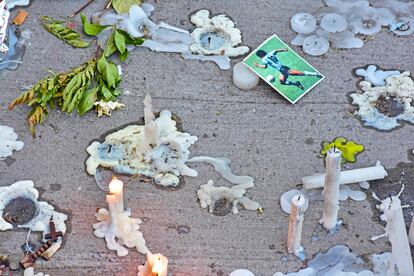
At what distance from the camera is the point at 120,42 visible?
12.3 ft

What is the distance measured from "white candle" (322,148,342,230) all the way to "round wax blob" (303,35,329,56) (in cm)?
90

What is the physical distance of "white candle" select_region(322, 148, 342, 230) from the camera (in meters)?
2.94

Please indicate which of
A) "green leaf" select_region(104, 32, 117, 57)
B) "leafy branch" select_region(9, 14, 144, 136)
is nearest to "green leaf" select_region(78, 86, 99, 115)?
"leafy branch" select_region(9, 14, 144, 136)

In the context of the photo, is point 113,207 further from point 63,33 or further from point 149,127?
point 63,33

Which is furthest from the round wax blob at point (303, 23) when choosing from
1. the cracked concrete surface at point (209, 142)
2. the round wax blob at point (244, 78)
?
the round wax blob at point (244, 78)

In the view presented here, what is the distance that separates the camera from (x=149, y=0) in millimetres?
4016

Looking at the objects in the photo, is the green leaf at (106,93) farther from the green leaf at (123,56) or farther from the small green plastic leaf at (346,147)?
the small green plastic leaf at (346,147)

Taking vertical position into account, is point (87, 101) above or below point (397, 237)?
below

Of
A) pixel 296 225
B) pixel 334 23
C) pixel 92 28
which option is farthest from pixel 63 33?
pixel 296 225

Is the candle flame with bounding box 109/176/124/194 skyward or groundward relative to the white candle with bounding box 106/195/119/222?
skyward

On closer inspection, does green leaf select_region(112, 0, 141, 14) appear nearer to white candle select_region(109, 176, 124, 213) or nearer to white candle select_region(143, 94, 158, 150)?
white candle select_region(143, 94, 158, 150)

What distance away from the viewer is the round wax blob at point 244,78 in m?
3.63

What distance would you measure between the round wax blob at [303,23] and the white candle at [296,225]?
1167mm

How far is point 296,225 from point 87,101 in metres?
1.14
